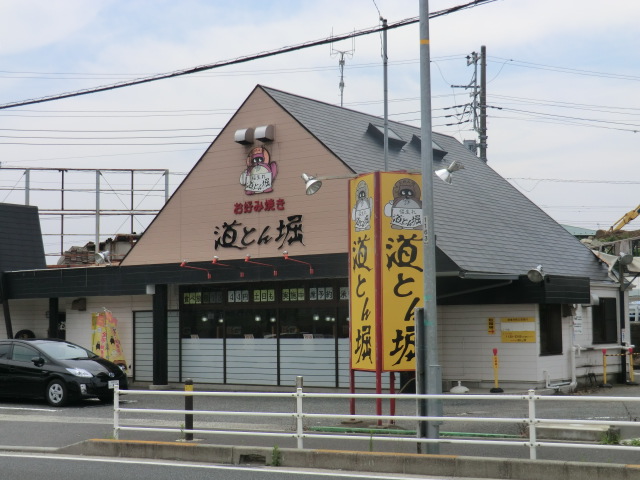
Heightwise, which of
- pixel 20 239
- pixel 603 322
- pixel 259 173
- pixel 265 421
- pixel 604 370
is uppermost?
pixel 259 173

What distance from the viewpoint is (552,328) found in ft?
74.8

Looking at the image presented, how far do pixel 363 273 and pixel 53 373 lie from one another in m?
8.64

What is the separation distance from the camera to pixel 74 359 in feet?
67.2

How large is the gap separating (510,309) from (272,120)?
7989mm

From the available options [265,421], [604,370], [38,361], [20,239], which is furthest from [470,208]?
[20,239]

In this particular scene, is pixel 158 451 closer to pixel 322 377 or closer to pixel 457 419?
pixel 457 419

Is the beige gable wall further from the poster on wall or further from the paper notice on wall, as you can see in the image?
the paper notice on wall

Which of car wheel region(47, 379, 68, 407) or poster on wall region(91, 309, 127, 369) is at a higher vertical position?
poster on wall region(91, 309, 127, 369)

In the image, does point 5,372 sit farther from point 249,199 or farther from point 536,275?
point 536,275

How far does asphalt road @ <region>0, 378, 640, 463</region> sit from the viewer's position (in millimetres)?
12023

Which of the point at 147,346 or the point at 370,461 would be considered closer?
the point at 370,461

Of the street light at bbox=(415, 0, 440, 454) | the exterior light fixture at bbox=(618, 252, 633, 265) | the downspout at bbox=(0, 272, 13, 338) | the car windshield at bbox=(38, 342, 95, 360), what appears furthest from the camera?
the downspout at bbox=(0, 272, 13, 338)

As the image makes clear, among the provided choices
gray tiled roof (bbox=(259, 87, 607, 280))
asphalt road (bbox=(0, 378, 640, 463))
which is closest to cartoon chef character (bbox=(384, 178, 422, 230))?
asphalt road (bbox=(0, 378, 640, 463))

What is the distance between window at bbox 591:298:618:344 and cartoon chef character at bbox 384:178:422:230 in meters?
12.3
